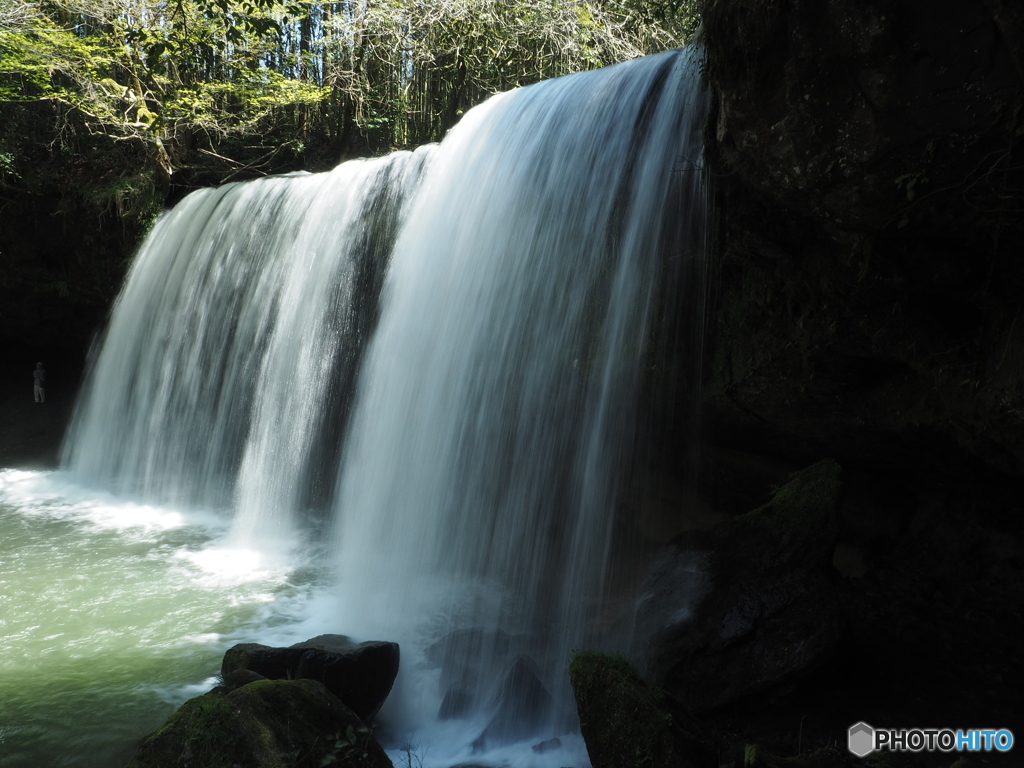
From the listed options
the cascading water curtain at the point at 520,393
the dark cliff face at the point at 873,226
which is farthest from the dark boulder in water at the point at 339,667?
the dark cliff face at the point at 873,226

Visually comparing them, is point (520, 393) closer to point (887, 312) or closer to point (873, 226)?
point (887, 312)

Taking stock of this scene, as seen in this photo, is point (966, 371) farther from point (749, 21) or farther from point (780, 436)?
point (749, 21)

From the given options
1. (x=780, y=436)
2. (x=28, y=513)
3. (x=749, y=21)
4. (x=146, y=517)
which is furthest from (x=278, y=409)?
(x=749, y=21)

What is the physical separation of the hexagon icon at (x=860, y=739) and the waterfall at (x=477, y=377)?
1.58 m

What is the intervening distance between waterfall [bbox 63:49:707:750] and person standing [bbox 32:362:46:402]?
252 inches

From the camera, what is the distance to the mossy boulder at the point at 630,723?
3.50 m

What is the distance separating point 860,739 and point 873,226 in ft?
9.79

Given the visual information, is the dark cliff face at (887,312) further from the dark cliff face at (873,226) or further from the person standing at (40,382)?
the person standing at (40,382)

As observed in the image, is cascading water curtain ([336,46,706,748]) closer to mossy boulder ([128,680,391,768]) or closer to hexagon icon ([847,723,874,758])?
mossy boulder ([128,680,391,768])

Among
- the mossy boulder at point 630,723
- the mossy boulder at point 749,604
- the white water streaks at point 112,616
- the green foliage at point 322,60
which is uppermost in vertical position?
the green foliage at point 322,60

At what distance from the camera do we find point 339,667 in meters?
4.95

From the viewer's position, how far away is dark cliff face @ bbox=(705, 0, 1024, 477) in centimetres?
357

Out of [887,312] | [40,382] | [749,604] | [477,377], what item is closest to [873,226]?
[887,312]

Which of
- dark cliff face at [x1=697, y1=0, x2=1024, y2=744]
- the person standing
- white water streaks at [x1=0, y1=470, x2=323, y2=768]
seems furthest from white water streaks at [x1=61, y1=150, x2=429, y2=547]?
dark cliff face at [x1=697, y1=0, x2=1024, y2=744]
